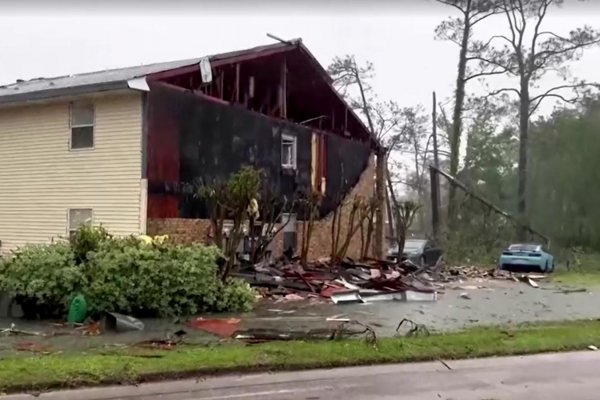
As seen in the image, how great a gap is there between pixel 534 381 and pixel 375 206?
15.0m

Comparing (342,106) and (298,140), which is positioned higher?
(342,106)

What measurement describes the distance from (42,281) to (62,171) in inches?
252

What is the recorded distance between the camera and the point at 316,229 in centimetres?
2234

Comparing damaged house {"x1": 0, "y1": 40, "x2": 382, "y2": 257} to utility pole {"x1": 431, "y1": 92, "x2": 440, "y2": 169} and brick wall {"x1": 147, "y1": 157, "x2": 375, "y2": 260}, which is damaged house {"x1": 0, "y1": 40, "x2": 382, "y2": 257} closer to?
brick wall {"x1": 147, "y1": 157, "x2": 375, "y2": 260}

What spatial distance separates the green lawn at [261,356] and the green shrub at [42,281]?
3.61 m

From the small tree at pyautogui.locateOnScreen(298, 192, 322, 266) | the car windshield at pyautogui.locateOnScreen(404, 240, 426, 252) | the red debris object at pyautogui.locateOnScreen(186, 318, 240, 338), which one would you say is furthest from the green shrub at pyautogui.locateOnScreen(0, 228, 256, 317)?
the car windshield at pyautogui.locateOnScreen(404, 240, 426, 252)

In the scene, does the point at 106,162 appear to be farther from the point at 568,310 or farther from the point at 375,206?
the point at 568,310

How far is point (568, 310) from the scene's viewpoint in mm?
14164

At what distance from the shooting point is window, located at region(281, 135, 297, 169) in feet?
70.0

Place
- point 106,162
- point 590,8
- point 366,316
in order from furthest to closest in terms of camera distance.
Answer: point 106,162 → point 366,316 → point 590,8

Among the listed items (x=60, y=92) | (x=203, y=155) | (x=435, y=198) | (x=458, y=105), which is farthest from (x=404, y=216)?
(x=458, y=105)

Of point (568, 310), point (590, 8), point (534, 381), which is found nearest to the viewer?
point (590, 8)

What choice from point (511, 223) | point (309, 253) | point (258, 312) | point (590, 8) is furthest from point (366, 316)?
point (511, 223)

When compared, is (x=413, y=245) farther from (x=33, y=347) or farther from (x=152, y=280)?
(x=33, y=347)
